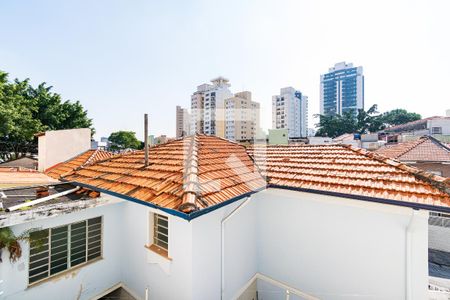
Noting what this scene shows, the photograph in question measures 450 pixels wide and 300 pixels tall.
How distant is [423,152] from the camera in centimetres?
1702

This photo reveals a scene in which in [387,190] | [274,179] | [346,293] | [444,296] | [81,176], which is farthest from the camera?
[81,176]

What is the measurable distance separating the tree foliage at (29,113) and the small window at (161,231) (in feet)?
67.3

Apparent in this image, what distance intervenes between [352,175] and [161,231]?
5.23 meters

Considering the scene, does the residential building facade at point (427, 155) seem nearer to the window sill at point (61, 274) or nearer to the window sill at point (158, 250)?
the window sill at point (158, 250)

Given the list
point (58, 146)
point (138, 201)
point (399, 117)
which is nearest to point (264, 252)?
point (138, 201)

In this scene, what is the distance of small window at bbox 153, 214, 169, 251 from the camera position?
5.53m

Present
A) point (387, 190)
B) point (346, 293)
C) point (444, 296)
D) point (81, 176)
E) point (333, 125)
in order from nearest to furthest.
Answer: point (387, 190), point (346, 293), point (444, 296), point (81, 176), point (333, 125)

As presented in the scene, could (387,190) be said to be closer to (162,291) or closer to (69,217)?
(162,291)

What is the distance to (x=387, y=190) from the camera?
4.79 meters

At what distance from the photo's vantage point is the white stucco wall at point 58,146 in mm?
13008

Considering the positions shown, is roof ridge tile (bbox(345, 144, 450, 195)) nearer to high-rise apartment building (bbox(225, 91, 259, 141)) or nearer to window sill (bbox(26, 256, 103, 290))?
window sill (bbox(26, 256, 103, 290))

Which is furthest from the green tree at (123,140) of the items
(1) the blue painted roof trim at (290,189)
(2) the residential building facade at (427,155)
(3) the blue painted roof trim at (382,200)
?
(3) the blue painted roof trim at (382,200)

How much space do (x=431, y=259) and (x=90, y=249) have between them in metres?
15.2

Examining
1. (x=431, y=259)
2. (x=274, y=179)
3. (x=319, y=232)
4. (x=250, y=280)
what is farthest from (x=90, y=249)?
(x=431, y=259)
